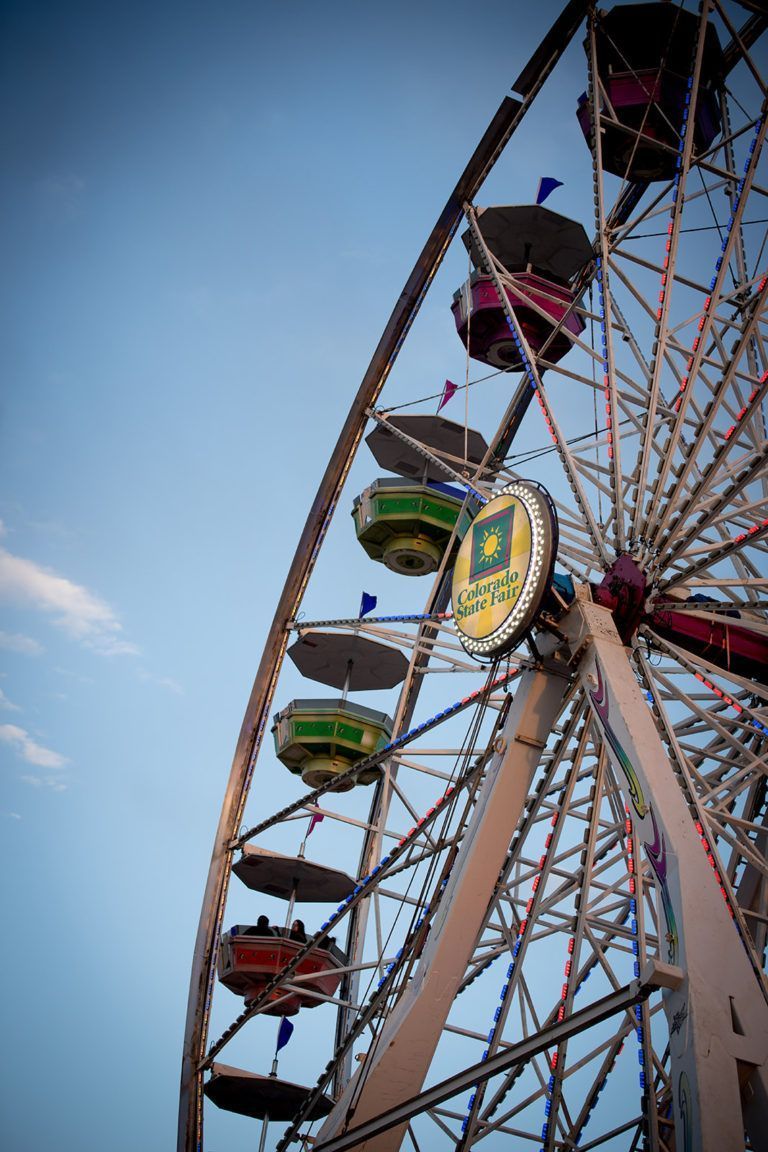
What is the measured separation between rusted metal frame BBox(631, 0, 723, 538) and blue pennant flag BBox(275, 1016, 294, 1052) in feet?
34.0

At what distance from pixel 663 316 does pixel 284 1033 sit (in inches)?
479

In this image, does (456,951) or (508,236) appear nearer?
(456,951)

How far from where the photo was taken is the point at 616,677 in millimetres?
Answer: 8672

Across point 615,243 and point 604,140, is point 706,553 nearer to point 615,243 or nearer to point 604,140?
point 615,243

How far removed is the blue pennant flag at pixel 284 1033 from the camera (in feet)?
53.1

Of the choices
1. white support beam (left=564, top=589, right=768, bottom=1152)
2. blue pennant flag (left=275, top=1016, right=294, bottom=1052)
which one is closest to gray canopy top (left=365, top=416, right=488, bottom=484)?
blue pennant flag (left=275, top=1016, right=294, bottom=1052)

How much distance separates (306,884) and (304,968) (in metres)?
1.48

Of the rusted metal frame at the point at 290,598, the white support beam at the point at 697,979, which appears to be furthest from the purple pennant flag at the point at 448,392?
the white support beam at the point at 697,979

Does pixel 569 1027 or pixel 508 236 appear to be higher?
pixel 508 236

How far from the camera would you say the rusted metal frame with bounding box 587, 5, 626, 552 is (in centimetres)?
1043

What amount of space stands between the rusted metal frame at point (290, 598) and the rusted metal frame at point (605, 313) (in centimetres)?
69

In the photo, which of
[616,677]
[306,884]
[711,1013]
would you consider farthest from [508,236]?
[711,1013]

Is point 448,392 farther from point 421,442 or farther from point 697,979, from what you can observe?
point 697,979

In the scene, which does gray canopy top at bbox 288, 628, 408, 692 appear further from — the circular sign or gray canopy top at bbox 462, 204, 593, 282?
the circular sign
